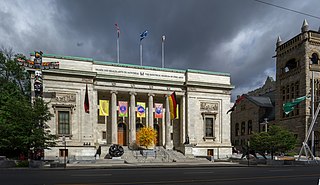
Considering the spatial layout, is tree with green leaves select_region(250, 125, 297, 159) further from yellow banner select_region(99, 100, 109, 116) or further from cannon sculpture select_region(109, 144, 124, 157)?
yellow banner select_region(99, 100, 109, 116)

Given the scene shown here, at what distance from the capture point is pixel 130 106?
4459cm

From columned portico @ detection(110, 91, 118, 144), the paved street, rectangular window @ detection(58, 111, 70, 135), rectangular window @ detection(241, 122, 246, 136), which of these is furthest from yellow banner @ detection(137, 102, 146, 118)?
rectangular window @ detection(241, 122, 246, 136)

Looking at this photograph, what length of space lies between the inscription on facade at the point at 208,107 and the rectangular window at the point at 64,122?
72.8 ft

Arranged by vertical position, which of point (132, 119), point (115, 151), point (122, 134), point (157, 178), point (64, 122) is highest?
point (132, 119)

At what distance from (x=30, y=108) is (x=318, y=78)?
178 ft

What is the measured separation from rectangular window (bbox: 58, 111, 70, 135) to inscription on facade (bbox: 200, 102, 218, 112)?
22.2 meters

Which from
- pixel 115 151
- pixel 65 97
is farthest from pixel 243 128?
pixel 65 97

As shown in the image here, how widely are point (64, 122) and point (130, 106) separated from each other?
10218 millimetres

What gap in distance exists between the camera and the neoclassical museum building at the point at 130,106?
131ft

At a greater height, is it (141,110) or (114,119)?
(141,110)

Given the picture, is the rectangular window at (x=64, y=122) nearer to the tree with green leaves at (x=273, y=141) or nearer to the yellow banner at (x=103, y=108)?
the yellow banner at (x=103, y=108)

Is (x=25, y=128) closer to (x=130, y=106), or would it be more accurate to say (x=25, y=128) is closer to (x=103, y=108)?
(x=103, y=108)

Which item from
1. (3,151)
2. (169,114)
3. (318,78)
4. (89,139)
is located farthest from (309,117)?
(3,151)

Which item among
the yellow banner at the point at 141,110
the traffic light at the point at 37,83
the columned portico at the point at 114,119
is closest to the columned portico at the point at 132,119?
the yellow banner at the point at 141,110
